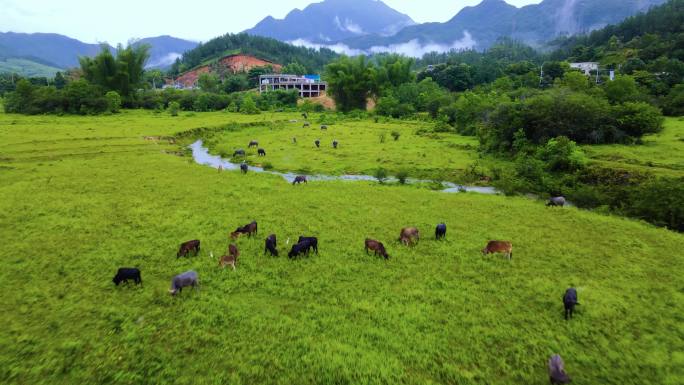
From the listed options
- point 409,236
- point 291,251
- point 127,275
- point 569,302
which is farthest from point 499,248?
point 127,275

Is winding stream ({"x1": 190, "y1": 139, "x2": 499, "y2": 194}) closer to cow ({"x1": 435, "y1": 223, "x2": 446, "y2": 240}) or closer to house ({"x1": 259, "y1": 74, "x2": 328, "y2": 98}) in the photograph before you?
cow ({"x1": 435, "y1": 223, "x2": 446, "y2": 240})

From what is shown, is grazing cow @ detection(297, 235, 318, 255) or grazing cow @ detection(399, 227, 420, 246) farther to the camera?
grazing cow @ detection(399, 227, 420, 246)

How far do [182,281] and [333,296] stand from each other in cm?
385

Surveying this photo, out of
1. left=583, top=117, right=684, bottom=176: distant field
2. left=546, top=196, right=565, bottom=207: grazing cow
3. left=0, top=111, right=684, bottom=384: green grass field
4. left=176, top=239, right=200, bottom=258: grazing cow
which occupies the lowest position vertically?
left=0, top=111, right=684, bottom=384: green grass field

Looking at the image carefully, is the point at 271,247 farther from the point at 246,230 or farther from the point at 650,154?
the point at 650,154

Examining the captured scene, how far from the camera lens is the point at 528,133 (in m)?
26.7

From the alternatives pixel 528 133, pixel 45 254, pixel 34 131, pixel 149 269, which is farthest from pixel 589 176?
pixel 34 131

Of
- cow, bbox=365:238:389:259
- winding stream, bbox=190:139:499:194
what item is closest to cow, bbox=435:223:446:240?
cow, bbox=365:238:389:259

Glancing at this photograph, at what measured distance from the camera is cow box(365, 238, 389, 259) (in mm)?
11711

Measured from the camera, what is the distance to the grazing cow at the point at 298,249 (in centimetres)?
1162

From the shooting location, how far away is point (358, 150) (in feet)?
Result: 101

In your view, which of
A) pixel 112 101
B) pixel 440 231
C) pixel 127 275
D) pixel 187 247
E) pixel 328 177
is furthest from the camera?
pixel 112 101

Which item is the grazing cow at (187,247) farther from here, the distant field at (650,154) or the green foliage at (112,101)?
the green foliage at (112,101)

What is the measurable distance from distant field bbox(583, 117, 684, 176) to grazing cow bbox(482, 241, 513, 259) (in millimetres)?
→ 11947
